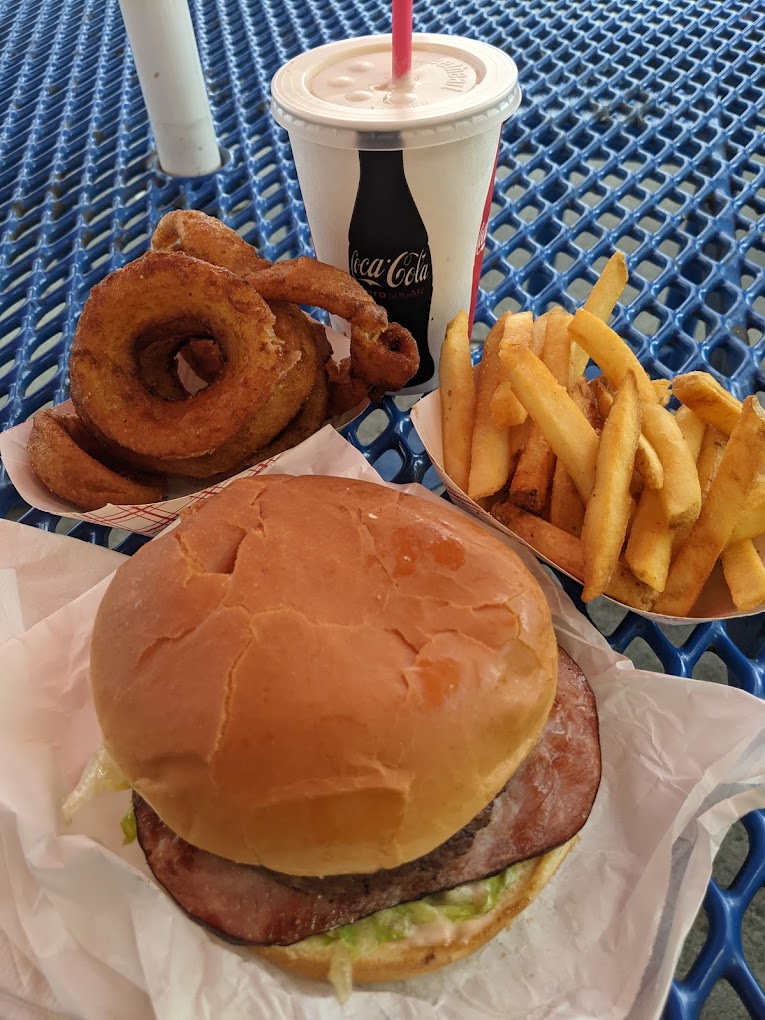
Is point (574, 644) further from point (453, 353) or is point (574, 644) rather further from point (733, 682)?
point (453, 353)

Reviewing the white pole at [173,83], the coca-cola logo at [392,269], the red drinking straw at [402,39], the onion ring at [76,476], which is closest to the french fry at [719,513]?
the coca-cola logo at [392,269]

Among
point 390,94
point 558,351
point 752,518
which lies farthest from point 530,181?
point 752,518

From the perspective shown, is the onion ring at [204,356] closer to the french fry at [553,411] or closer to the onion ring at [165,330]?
the onion ring at [165,330]

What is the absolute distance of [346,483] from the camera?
1.53 m

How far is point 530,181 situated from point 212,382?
1740 millimetres

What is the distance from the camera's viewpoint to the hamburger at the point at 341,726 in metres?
1.15

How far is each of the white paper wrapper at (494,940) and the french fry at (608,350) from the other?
2.16 feet

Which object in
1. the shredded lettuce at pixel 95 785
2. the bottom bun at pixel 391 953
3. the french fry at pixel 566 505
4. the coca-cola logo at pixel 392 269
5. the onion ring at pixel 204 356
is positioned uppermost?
the coca-cola logo at pixel 392 269

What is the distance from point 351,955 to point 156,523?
3.63ft

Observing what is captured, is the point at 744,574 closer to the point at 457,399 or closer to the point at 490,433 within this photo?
the point at 490,433

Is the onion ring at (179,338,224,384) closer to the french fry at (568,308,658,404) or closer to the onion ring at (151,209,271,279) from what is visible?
the onion ring at (151,209,271,279)

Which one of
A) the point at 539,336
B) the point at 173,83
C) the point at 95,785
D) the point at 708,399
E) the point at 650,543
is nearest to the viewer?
the point at 95,785

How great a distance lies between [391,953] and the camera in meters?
1.32

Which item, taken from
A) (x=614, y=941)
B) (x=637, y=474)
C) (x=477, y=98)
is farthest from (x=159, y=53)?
(x=614, y=941)
